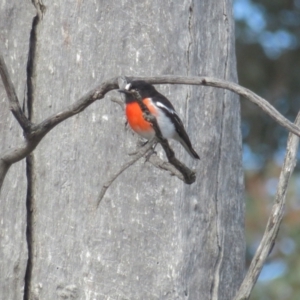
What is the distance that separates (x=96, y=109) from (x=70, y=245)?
475mm

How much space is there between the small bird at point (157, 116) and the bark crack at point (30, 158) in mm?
406

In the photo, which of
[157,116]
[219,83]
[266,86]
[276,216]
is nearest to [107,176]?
[157,116]

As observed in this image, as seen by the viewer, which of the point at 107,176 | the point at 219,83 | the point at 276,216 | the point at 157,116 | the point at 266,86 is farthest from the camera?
the point at 266,86

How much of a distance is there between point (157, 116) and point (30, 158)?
1.64ft

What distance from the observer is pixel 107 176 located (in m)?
2.91

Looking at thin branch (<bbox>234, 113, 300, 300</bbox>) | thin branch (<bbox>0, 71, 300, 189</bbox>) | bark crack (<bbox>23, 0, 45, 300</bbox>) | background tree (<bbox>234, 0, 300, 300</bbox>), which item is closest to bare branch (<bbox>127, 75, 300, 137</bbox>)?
thin branch (<bbox>0, 71, 300, 189</bbox>)

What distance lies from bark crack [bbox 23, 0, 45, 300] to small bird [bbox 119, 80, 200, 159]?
16.0 inches

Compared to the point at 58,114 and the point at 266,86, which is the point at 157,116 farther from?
the point at 266,86

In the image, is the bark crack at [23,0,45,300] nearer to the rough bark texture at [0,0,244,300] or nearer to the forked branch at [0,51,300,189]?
the rough bark texture at [0,0,244,300]

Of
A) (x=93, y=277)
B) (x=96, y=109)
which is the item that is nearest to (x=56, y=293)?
(x=93, y=277)

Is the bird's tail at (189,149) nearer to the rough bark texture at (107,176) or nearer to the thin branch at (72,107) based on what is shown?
the rough bark texture at (107,176)

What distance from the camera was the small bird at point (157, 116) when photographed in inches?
107

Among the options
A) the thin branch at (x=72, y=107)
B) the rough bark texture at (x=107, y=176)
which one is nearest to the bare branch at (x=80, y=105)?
the thin branch at (x=72, y=107)

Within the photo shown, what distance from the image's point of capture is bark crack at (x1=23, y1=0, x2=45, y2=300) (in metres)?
2.95
